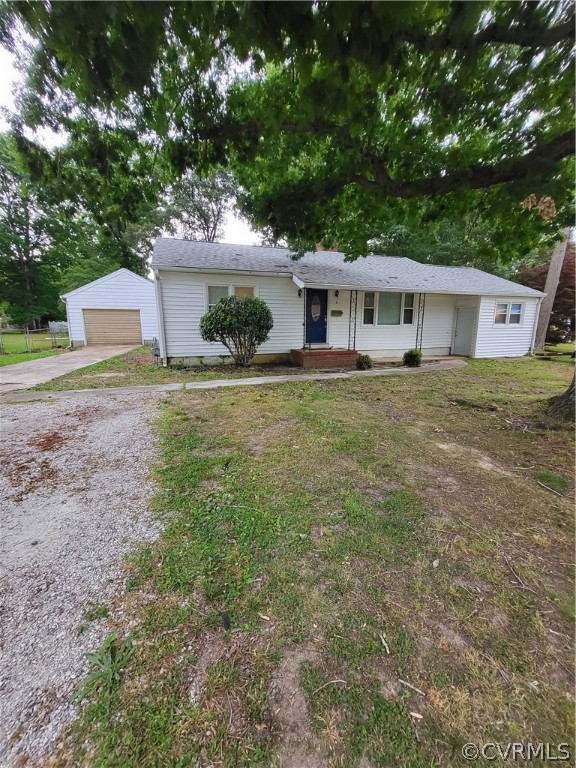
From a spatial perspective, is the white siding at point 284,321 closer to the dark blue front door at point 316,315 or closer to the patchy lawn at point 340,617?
the dark blue front door at point 316,315

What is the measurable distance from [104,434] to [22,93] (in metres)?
3.82

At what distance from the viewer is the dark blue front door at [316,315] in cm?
1120

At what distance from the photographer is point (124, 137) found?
4.14 meters

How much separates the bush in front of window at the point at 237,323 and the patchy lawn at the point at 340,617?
561cm

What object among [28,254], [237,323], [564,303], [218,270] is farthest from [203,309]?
[28,254]

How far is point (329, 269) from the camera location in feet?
38.7

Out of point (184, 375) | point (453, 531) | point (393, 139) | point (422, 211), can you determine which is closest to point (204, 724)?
point (453, 531)

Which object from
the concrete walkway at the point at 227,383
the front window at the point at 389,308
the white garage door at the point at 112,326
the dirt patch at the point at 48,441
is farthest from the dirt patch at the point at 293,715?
the white garage door at the point at 112,326

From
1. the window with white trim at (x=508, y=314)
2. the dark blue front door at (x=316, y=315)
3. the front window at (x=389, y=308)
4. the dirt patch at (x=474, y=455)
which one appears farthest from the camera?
the window with white trim at (x=508, y=314)

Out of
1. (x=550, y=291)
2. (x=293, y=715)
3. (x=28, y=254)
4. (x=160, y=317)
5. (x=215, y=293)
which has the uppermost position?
(x=28, y=254)

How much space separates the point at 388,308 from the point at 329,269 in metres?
2.60

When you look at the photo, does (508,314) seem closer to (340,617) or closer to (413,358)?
(413,358)

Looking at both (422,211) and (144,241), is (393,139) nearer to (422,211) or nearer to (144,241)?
(422,211)

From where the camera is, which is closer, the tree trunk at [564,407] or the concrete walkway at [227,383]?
the tree trunk at [564,407]
